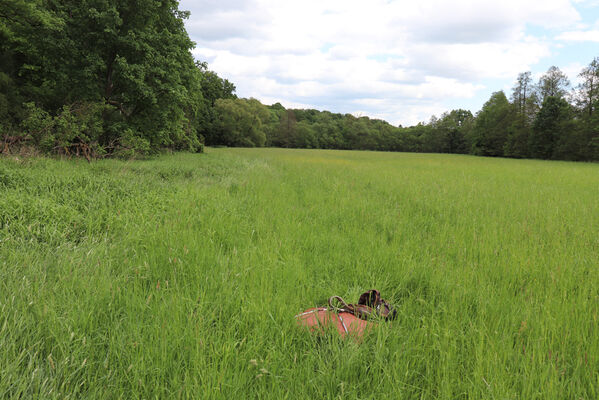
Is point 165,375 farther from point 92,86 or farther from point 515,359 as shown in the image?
point 92,86

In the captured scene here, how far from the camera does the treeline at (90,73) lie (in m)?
11.9

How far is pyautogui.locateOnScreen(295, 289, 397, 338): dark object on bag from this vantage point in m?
1.98

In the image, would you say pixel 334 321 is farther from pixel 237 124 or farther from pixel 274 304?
pixel 237 124

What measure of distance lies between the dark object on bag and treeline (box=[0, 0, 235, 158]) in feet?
41.5

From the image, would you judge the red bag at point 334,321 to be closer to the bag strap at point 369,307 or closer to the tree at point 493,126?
the bag strap at point 369,307

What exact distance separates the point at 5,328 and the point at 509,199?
932 cm

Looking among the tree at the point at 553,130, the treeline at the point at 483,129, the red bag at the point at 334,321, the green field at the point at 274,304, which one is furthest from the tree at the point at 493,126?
the red bag at the point at 334,321

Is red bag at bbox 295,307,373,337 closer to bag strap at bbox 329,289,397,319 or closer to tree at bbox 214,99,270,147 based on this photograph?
bag strap at bbox 329,289,397,319

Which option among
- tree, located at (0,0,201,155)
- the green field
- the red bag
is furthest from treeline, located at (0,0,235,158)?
the red bag

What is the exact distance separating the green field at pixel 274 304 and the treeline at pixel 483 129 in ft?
Answer: 158

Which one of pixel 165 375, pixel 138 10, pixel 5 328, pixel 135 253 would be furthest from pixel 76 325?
pixel 138 10

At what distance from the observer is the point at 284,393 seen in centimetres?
154

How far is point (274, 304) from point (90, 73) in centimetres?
1615

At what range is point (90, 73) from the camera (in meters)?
13.2
